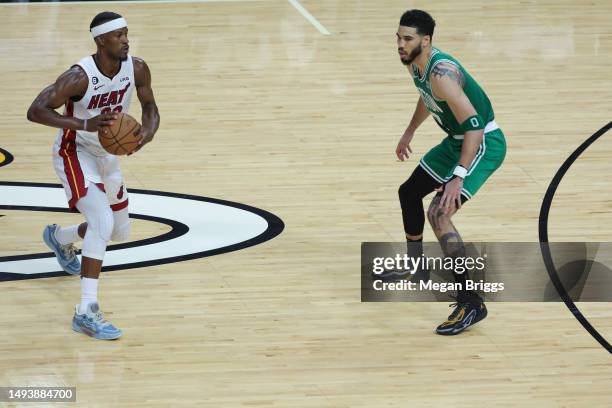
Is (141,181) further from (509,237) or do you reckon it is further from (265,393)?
(265,393)

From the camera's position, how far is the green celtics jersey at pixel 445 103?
23.5ft

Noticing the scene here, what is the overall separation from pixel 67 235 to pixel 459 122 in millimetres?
2634

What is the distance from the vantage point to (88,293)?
713 cm

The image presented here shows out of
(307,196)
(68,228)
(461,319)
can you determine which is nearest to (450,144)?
(461,319)

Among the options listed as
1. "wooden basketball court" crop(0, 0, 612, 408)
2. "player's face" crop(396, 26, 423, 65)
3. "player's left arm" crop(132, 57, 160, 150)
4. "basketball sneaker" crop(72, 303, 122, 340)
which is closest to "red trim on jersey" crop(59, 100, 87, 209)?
"player's left arm" crop(132, 57, 160, 150)

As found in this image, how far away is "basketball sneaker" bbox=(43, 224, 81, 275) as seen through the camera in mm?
7980

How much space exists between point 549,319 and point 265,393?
1.98 meters

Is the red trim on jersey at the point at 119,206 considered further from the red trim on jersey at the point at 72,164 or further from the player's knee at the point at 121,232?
the red trim on jersey at the point at 72,164

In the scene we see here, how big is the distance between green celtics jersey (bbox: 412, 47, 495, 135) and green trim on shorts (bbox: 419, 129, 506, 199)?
0.39 ft

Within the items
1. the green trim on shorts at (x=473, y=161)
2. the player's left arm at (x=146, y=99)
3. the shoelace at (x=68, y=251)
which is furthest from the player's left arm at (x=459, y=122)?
the shoelace at (x=68, y=251)

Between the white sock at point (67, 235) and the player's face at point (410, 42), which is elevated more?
the player's face at point (410, 42)

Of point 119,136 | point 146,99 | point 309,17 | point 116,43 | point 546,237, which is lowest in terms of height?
point 546,237

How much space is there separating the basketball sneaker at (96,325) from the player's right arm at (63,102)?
1.06 metres

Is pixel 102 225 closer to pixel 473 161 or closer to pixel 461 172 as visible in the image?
pixel 461 172
